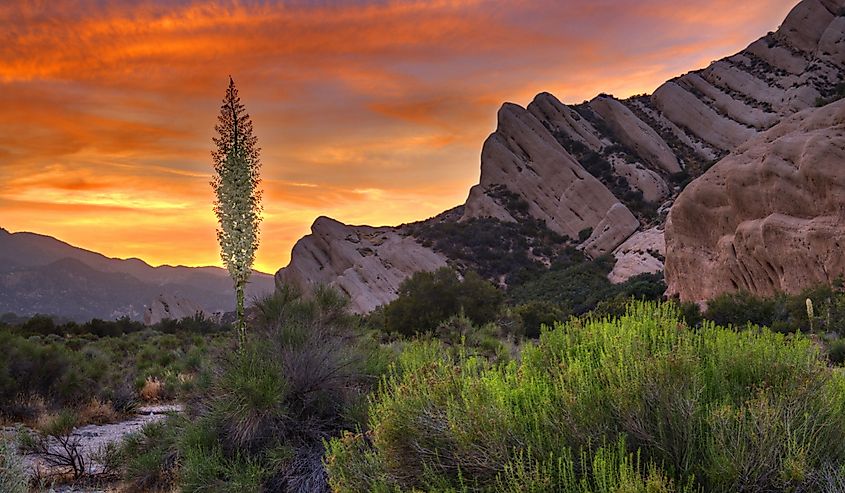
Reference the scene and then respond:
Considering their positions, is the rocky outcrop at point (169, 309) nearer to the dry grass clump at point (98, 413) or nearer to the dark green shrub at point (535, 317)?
the dark green shrub at point (535, 317)

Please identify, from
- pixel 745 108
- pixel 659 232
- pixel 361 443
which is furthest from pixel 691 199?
pixel 745 108

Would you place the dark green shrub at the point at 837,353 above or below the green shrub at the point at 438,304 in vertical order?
below

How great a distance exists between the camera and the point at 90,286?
163875mm

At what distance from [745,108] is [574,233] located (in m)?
22.8

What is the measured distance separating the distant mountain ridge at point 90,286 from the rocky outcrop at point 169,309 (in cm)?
6470

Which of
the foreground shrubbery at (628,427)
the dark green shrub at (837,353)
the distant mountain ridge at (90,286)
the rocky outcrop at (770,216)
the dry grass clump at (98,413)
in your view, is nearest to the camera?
the foreground shrubbery at (628,427)

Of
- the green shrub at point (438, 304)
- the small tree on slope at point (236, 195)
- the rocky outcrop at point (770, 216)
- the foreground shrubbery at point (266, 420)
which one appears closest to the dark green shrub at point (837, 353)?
the rocky outcrop at point (770, 216)

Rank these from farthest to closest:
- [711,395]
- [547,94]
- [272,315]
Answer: [547,94] → [272,315] → [711,395]

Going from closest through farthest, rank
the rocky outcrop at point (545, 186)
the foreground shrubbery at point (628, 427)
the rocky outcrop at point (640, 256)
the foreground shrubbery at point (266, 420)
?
the foreground shrubbery at point (628, 427) → the foreground shrubbery at point (266, 420) → the rocky outcrop at point (640, 256) → the rocky outcrop at point (545, 186)

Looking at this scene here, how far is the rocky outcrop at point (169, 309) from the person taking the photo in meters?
51.5

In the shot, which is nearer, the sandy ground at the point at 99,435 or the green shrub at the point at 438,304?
the sandy ground at the point at 99,435

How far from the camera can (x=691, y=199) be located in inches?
994

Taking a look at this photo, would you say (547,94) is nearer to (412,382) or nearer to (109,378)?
(109,378)

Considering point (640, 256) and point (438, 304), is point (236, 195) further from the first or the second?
point (640, 256)
